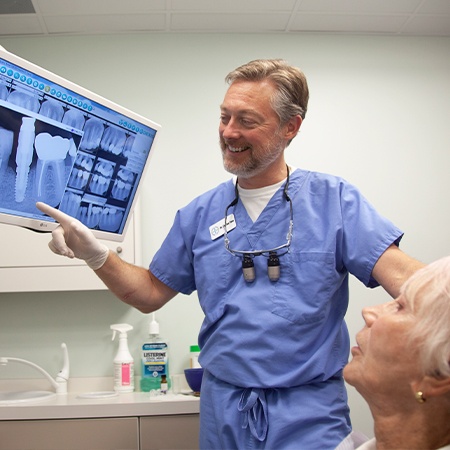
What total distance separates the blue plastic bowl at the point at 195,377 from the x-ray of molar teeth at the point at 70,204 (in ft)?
3.79

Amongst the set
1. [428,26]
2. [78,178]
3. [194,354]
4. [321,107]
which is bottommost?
[194,354]

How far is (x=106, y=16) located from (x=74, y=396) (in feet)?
5.65

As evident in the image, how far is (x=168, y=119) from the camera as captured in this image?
2998 mm

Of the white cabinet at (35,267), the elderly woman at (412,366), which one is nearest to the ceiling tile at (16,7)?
the white cabinet at (35,267)

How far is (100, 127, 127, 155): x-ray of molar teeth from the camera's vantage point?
1.61 metres

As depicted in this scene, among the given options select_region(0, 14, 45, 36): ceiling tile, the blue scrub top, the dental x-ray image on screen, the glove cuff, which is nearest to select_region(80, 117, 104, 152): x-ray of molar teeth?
the dental x-ray image on screen

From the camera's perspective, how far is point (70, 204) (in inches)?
63.0

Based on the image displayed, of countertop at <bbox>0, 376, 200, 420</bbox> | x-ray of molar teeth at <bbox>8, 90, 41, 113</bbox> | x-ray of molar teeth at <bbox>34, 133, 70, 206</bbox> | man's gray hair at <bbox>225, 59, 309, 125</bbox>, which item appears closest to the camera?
x-ray of molar teeth at <bbox>8, 90, 41, 113</bbox>

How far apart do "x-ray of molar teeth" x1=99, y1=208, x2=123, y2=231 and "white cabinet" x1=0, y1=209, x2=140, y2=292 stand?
2.97ft

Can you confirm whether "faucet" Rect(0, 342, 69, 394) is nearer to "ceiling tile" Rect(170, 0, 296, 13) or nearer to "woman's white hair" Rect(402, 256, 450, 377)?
"ceiling tile" Rect(170, 0, 296, 13)

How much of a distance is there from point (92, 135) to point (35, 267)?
1.21 m

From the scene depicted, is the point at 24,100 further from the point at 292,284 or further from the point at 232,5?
the point at 232,5

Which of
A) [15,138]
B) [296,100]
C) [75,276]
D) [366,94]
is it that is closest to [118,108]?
[15,138]

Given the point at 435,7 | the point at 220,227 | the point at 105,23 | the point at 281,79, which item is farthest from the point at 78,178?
the point at 435,7
